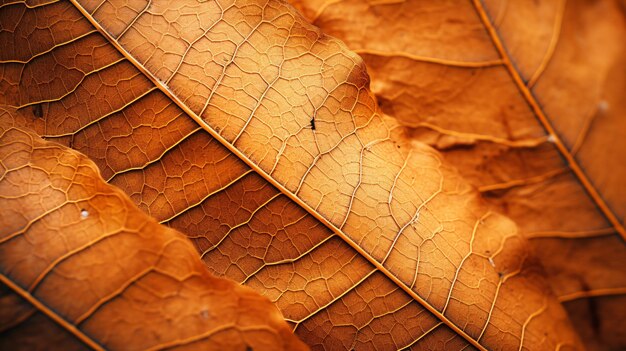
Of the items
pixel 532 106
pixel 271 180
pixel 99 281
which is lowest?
pixel 99 281

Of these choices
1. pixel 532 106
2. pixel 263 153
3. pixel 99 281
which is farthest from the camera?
pixel 532 106

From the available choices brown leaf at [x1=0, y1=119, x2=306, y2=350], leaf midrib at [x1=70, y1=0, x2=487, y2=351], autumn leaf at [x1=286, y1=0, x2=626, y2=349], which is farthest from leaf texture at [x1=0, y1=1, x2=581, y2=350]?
autumn leaf at [x1=286, y1=0, x2=626, y2=349]

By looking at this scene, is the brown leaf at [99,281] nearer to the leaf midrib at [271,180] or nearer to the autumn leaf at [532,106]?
the leaf midrib at [271,180]

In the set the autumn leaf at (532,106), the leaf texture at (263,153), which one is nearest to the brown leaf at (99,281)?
the leaf texture at (263,153)

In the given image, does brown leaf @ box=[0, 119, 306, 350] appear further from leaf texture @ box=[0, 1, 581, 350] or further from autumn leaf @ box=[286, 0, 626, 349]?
autumn leaf @ box=[286, 0, 626, 349]

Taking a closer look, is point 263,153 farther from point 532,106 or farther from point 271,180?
point 532,106

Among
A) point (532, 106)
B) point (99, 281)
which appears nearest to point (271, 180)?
point (99, 281)
